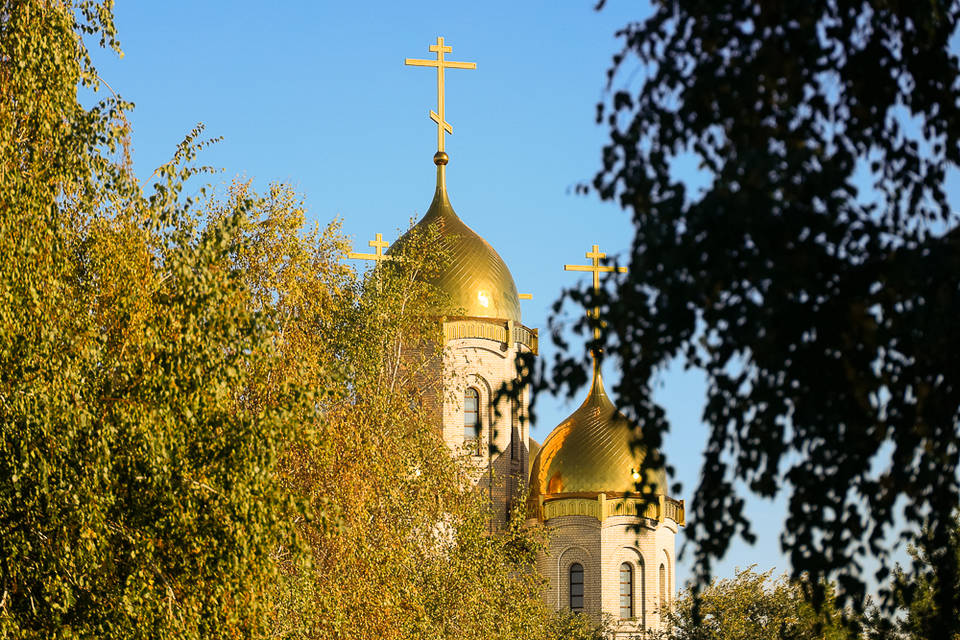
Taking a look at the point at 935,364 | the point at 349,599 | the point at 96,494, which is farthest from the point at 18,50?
the point at 935,364

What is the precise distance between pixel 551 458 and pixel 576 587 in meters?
4.45

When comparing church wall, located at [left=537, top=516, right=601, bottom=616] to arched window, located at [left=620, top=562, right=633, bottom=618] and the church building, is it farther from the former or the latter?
arched window, located at [left=620, top=562, right=633, bottom=618]

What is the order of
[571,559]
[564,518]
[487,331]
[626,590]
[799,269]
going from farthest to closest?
[626,590]
[571,559]
[564,518]
[487,331]
[799,269]

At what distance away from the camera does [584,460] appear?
45.2 metres

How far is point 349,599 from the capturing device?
62.6 ft

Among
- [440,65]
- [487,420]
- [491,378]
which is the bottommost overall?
[487,420]

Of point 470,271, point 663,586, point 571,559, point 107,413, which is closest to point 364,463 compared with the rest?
point 107,413

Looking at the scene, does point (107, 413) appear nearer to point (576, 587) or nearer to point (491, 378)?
point (491, 378)

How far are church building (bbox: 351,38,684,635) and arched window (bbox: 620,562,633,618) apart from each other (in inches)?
1.3

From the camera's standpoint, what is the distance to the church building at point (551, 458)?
44594mm

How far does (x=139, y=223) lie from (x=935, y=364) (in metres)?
10.2

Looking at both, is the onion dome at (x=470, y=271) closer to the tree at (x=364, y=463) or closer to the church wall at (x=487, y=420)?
the church wall at (x=487, y=420)

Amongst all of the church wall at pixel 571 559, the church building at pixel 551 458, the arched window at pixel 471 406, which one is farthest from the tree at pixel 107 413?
the church wall at pixel 571 559

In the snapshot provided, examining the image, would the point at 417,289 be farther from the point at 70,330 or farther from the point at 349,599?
the point at 70,330
